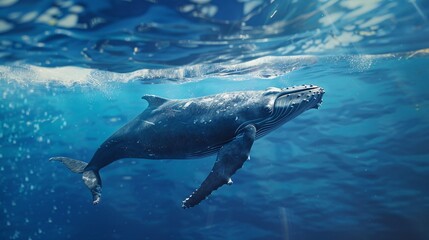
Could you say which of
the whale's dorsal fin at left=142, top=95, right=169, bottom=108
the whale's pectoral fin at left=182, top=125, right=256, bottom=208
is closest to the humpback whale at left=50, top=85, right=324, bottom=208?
the whale's pectoral fin at left=182, top=125, right=256, bottom=208

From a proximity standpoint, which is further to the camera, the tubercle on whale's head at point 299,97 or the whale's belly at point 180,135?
the whale's belly at point 180,135

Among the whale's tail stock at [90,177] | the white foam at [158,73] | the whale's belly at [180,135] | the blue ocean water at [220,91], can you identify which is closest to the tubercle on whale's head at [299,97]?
the whale's belly at [180,135]

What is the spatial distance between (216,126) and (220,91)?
55.2 ft

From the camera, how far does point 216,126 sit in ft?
25.7

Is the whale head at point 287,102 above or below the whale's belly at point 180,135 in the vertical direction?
above

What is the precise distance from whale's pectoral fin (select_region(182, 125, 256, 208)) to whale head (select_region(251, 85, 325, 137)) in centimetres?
91

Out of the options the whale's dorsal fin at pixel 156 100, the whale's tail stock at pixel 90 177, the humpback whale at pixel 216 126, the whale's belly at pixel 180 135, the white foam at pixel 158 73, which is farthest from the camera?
the white foam at pixel 158 73

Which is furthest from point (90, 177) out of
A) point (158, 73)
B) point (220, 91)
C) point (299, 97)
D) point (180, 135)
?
point (220, 91)

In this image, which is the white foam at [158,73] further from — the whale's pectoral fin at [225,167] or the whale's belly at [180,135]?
the whale's pectoral fin at [225,167]

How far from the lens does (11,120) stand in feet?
83.4

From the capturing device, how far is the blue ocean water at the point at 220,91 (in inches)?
502

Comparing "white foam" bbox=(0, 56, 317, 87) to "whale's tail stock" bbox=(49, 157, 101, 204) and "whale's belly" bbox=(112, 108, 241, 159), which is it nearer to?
"whale's tail stock" bbox=(49, 157, 101, 204)

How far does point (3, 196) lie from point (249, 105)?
1226 inches

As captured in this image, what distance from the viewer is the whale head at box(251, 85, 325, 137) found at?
24.6 feet
